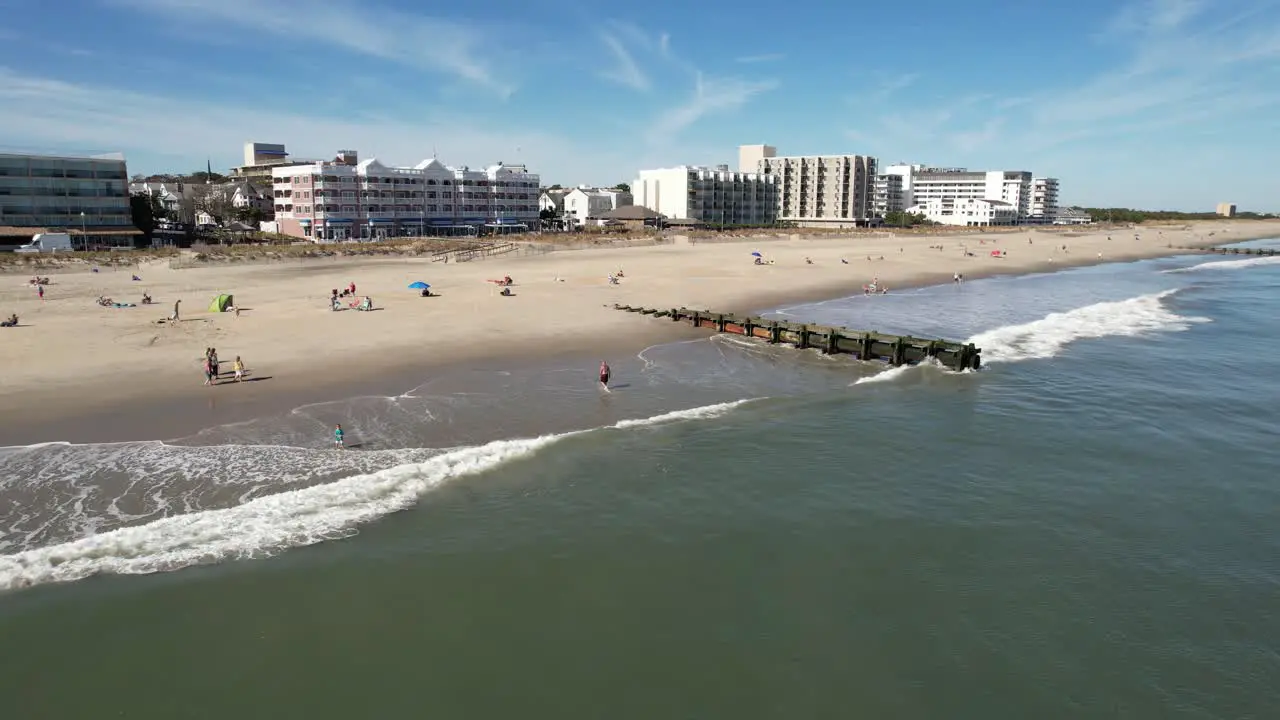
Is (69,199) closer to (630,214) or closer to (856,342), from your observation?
(630,214)

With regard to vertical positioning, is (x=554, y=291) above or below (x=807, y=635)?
above

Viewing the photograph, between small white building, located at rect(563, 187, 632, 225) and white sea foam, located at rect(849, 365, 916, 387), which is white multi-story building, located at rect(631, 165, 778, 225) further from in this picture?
white sea foam, located at rect(849, 365, 916, 387)

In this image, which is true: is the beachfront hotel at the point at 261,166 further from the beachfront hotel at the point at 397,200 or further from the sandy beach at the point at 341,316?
the sandy beach at the point at 341,316

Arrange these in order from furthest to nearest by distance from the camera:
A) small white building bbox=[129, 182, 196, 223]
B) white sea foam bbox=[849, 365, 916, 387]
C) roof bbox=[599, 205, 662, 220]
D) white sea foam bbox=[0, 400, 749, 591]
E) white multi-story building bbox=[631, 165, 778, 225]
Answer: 1. white multi-story building bbox=[631, 165, 778, 225]
2. roof bbox=[599, 205, 662, 220]
3. small white building bbox=[129, 182, 196, 223]
4. white sea foam bbox=[849, 365, 916, 387]
5. white sea foam bbox=[0, 400, 749, 591]

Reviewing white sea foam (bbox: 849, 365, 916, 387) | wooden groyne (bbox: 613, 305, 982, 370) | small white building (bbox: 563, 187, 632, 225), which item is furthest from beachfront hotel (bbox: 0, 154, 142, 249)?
white sea foam (bbox: 849, 365, 916, 387)

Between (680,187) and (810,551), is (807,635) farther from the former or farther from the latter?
(680,187)

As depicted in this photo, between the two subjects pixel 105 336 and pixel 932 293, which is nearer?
pixel 105 336

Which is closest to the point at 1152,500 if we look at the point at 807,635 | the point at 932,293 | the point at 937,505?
the point at 937,505
